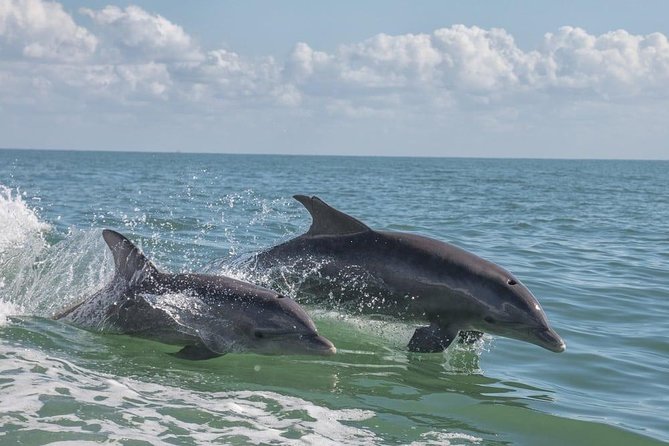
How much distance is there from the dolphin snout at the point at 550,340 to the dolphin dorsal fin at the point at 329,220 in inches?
80.8

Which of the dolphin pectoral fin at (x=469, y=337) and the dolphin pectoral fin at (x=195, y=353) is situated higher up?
the dolphin pectoral fin at (x=469, y=337)

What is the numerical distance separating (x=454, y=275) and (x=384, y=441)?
115 inches

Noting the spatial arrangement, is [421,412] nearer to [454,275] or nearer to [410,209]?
[454,275]

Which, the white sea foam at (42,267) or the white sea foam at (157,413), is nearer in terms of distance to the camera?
the white sea foam at (157,413)

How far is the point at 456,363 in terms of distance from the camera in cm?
837

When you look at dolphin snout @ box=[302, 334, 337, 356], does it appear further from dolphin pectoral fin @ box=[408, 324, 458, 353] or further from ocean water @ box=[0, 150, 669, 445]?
dolphin pectoral fin @ box=[408, 324, 458, 353]

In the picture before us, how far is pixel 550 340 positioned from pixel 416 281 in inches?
57.5

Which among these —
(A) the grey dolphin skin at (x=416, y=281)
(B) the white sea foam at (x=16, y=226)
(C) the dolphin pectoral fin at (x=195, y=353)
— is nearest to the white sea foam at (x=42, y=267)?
(B) the white sea foam at (x=16, y=226)

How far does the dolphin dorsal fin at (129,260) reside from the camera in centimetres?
820

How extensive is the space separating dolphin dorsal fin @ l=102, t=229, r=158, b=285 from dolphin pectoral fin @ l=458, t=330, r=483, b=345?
3322 millimetres

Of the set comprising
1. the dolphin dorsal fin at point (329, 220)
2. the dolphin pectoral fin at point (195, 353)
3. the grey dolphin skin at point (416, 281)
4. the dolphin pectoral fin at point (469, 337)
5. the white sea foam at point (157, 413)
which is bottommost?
the white sea foam at point (157, 413)

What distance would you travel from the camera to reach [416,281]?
8.55 meters

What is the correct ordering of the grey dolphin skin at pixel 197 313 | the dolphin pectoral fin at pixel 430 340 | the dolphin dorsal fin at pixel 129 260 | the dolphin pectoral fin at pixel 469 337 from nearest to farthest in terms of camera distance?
the grey dolphin skin at pixel 197 313, the dolphin dorsal fin at pixel 129 260, the dolphin pectoral fin at pixel 430 340, the dolphin pectoral fin at pixel 469 337

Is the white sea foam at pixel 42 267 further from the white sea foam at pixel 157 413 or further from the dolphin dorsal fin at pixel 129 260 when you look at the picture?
the white sea foam at pixel 157 413
